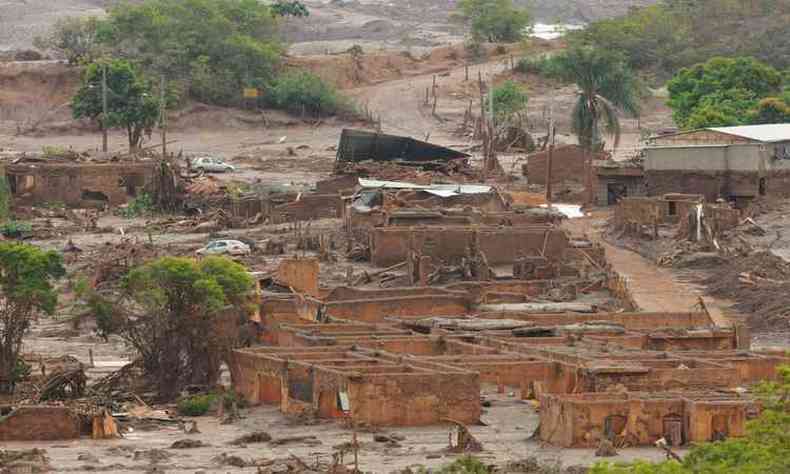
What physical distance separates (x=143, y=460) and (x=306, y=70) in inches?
2952

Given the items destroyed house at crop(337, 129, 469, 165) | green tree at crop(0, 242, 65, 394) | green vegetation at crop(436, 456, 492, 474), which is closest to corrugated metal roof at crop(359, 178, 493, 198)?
destroyed house at crop(337, 129, 469, 165)

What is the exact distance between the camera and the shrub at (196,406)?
3878cm

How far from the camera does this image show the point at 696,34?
115562 millimetres

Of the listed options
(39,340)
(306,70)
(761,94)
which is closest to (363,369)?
(39,340)

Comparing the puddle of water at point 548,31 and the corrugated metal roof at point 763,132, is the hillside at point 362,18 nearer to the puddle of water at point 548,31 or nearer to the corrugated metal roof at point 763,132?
the puddle of water at point 548,31

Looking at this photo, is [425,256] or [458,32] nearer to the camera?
[425,256]

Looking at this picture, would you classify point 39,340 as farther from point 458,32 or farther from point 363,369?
point 458,32

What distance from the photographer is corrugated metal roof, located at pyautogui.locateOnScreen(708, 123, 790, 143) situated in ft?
222

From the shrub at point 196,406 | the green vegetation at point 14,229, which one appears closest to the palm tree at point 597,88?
the green vegetation at point 14,229

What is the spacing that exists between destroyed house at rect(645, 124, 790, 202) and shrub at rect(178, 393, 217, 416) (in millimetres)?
31158

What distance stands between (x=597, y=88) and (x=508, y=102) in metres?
7.82

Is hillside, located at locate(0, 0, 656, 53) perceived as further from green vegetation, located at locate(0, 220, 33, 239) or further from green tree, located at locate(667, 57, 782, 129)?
green vegetation, located at locate(0, 220, 33, 239)

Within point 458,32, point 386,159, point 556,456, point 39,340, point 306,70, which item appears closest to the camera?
point 556,456

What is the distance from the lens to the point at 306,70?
108 meters
